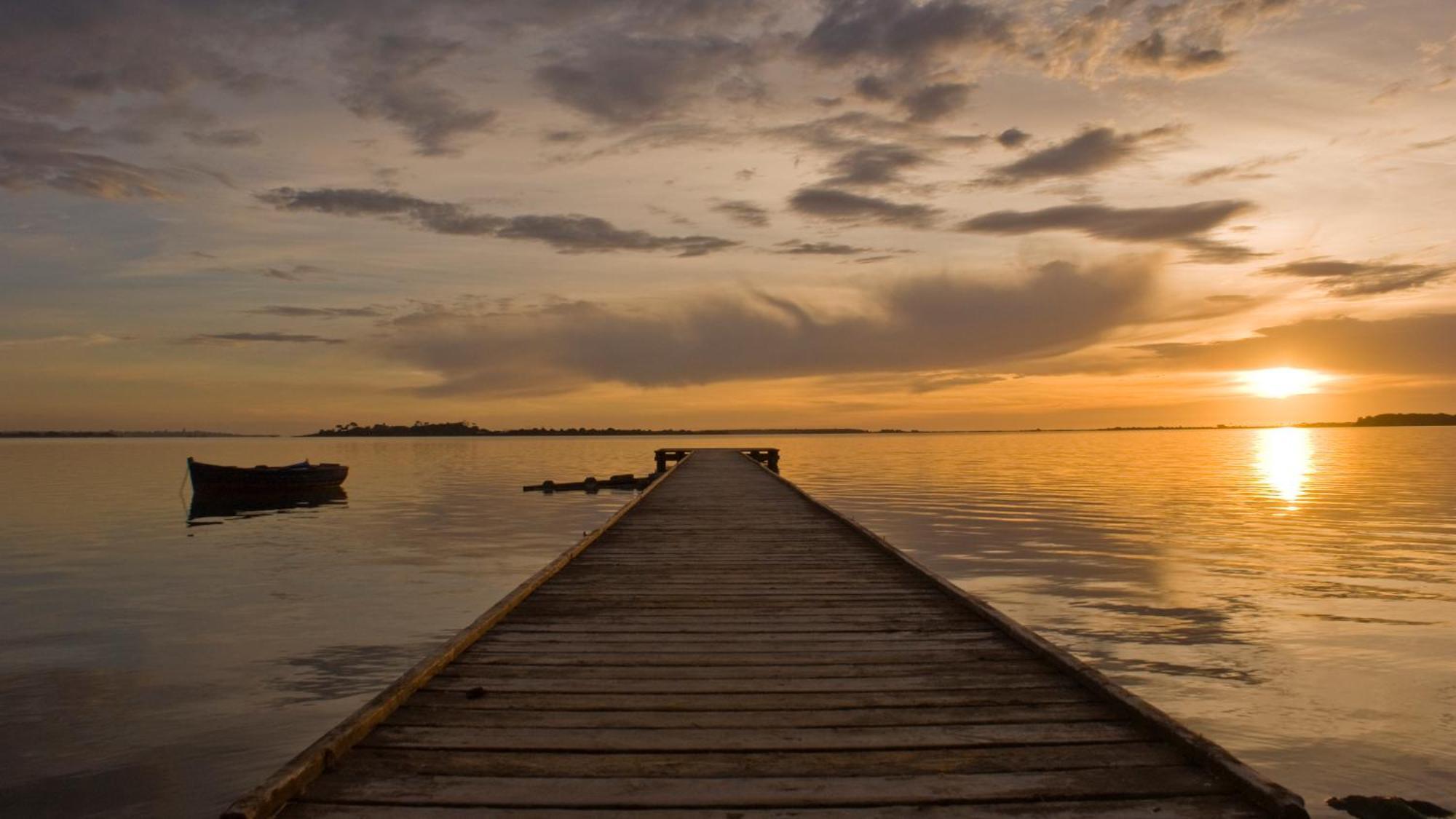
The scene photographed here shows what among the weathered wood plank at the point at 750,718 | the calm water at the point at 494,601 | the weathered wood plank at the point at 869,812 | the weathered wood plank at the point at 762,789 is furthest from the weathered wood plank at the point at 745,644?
the calm water at the point at 494,601

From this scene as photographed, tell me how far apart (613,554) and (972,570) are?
9024 millimetres

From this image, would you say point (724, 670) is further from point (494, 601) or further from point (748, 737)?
point (494, 601)

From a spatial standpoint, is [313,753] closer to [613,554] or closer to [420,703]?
[420,703]

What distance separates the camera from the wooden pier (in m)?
4.13

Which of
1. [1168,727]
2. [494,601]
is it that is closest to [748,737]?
[1168,727]

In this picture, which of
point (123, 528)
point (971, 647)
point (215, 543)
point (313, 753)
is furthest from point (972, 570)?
point (123, 528)

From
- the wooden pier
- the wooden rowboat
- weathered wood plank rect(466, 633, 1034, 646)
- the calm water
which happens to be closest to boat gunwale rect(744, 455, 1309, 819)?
the wooden pier

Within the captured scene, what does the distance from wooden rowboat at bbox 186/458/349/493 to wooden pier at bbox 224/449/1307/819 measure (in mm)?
31035

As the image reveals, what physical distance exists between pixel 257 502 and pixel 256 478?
3.28 feet

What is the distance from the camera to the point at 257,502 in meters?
35.5

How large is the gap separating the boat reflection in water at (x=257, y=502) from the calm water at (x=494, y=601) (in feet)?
2.87

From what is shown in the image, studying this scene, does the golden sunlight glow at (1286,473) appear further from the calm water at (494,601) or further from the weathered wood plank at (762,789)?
the weathered wood plank at (762,789)

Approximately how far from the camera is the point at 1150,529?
964 inches

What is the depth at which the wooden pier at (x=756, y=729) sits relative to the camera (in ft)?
13.5
